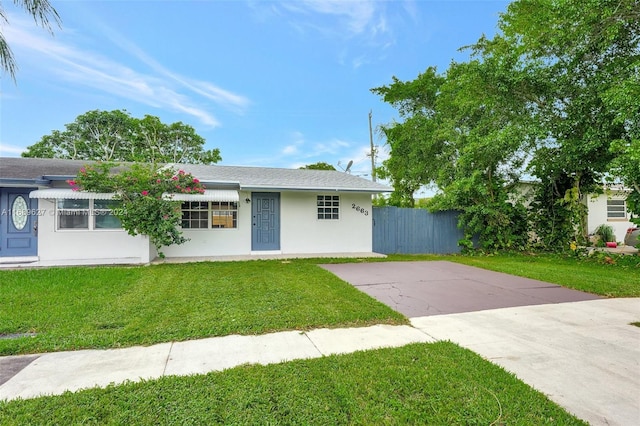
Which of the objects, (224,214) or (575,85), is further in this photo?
(224,214)

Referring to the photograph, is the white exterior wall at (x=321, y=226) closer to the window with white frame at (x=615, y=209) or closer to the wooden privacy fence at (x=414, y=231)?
the wooden privacy fence at (x=414, y=231)

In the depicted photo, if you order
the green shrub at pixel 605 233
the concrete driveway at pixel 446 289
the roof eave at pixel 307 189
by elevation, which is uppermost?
the roof eave at pixel 307 189

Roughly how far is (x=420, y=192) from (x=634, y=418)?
740 inches

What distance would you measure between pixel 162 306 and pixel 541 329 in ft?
20.2

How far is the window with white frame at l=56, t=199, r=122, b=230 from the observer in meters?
10.2

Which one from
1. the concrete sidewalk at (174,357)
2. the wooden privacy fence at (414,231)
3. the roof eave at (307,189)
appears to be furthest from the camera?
the wooden privacy fence at (414,231)

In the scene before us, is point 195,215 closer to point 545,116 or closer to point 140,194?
point 140,194

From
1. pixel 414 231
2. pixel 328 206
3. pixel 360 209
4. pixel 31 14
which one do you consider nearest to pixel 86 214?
pixel 31 14

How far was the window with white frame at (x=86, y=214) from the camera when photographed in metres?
10.2

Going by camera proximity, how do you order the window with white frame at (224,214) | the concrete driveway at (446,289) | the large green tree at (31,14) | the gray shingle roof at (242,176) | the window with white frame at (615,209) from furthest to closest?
the window with white frame at (615,209) → the window with white frame at (224,214) → the gray shingle roof at (242,176) → the concrete driveway at (446,289) → the large green tree at (31,14)

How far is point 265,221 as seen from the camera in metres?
12.5

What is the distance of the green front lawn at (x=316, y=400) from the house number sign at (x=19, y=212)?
10.5 metres

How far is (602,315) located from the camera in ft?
17.1

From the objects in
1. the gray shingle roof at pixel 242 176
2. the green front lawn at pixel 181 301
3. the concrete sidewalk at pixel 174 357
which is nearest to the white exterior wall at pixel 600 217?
the green front lawn at pixel 181 301
